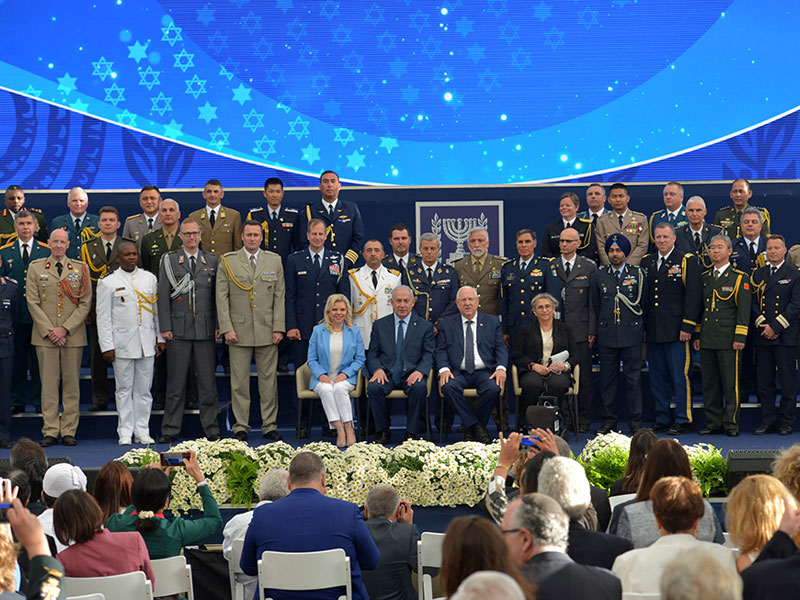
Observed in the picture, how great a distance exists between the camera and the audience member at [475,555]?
2312mm

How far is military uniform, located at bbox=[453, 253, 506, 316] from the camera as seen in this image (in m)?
8.43

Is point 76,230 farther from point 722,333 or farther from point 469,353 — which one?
point 722,333

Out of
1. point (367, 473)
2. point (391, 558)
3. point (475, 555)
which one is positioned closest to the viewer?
point (475, 555)

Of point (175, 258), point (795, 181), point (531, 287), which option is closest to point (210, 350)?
point (175, 258)

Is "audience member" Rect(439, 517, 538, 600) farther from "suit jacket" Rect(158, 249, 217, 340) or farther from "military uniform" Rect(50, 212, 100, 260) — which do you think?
"military uniform" Rect(50, 212, 100, 260)

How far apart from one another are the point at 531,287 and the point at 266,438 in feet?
8.03

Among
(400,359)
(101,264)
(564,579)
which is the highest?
(101,264)

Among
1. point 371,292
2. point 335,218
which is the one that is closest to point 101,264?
point 335,218

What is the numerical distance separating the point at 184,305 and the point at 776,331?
15.1 ft

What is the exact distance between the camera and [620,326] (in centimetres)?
802

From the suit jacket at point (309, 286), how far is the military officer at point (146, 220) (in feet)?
4.38

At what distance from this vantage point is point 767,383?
7.95 meters

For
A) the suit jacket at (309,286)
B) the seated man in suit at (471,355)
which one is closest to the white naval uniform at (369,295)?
the suit jacket at (309,286)

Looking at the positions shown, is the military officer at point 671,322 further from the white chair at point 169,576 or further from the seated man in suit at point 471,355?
the white chair at point 169,576
